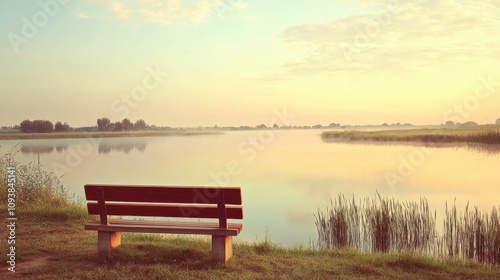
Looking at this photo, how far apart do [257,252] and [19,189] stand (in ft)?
23.5

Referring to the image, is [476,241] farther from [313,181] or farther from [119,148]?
[119,148]

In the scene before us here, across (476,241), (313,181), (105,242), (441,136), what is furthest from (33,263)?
(441,136)

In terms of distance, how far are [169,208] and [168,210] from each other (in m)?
0.03

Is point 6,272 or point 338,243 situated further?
point 338,243

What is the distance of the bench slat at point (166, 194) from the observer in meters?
5.15

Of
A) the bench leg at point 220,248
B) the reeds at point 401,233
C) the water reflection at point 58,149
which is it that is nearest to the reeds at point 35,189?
the bench leg at point 220,248

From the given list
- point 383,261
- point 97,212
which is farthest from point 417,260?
point 97,212

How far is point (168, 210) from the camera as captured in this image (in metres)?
5.51

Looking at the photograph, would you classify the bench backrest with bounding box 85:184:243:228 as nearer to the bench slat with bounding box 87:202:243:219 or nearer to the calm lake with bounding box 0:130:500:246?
the bench slat with bounding box 87:202:243:219

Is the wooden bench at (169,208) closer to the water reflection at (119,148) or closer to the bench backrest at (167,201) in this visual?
the bench backrest at (167,201)

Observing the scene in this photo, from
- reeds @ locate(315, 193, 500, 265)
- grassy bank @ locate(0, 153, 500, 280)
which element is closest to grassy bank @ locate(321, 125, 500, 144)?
reeds @ locate(315, 193, 500, 265)

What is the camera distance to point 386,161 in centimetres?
2811

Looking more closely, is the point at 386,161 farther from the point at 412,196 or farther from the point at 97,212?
the point at 97,212

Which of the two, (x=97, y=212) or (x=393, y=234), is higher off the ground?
(x=97, y=212)
